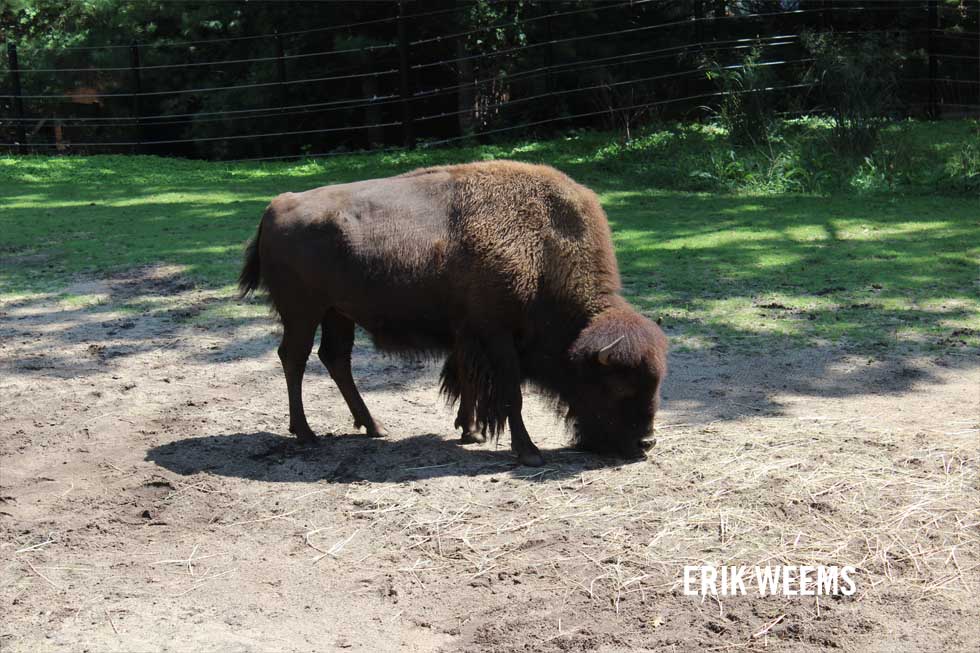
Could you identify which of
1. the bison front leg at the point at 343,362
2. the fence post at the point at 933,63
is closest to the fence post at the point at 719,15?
the fence post at the point at 933,63

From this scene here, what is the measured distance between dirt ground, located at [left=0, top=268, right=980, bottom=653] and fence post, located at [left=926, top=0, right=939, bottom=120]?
1242 centimetres

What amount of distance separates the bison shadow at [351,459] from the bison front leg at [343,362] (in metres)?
0.11

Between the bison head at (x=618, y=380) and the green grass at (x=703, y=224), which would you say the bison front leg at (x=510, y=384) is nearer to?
the bison head at (x=618, y=380)

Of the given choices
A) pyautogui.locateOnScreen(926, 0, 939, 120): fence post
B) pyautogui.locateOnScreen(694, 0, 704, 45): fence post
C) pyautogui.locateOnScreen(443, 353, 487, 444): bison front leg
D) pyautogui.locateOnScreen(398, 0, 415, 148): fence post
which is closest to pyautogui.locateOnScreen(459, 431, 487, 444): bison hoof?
pyautogui.locateOnScreen(443, 353, 487, 444): bison front leg

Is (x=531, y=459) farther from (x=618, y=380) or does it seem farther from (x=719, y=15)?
(x=719, y=15)

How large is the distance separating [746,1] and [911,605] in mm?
16489

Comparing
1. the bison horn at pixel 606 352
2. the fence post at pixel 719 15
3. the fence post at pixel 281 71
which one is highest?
the fence post at pixel 719 15

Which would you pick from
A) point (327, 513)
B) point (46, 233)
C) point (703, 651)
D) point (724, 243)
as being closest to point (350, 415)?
point (327, 513)

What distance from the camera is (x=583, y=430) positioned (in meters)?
6.13

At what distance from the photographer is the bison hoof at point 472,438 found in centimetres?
649

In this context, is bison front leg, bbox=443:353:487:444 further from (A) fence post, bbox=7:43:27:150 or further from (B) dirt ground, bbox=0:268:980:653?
(A) fence post, bbox=7:43:27:150

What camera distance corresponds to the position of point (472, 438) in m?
6.50

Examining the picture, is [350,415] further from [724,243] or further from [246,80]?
[246,80]

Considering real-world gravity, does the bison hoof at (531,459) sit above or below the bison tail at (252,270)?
below
